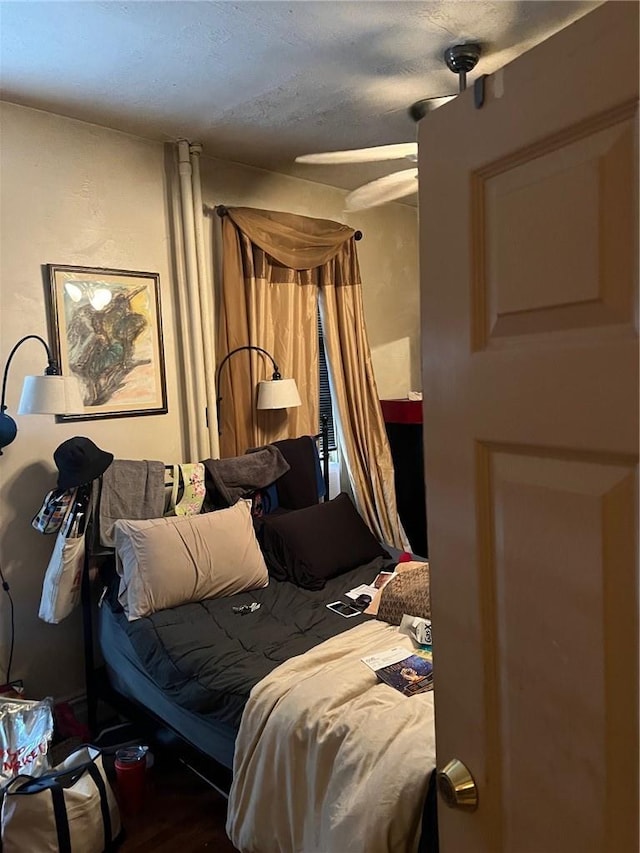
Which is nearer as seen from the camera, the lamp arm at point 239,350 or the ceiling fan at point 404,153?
the ceiling fan at point 404,153

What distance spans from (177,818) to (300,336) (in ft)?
8.07

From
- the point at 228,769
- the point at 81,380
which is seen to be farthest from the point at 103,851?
the point at 81,380

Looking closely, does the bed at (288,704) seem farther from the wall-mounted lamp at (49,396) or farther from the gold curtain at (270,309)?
the gold curtain at (270,309)

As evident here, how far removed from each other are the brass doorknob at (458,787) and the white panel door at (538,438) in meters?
0.02

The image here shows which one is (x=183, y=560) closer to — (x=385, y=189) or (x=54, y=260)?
(x=54, y=260)

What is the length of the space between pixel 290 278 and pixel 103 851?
2804mm

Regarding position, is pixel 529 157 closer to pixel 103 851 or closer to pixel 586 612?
pixel 586 612

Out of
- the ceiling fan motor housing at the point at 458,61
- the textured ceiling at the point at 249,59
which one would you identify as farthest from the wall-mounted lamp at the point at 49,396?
the ceiling fan motor housing at the point at 458,61

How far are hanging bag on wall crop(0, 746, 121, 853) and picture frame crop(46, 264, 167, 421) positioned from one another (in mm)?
1409

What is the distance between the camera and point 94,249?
9.78ft

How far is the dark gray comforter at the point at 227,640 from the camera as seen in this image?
206cm

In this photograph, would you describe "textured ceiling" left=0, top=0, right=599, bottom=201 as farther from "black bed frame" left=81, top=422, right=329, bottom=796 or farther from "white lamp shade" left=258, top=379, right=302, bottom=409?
"black bed frame" left=81, top=422, right=329, bottom=796

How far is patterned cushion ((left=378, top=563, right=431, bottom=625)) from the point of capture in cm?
228

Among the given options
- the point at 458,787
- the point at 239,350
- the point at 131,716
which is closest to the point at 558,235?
the point at 458,787
